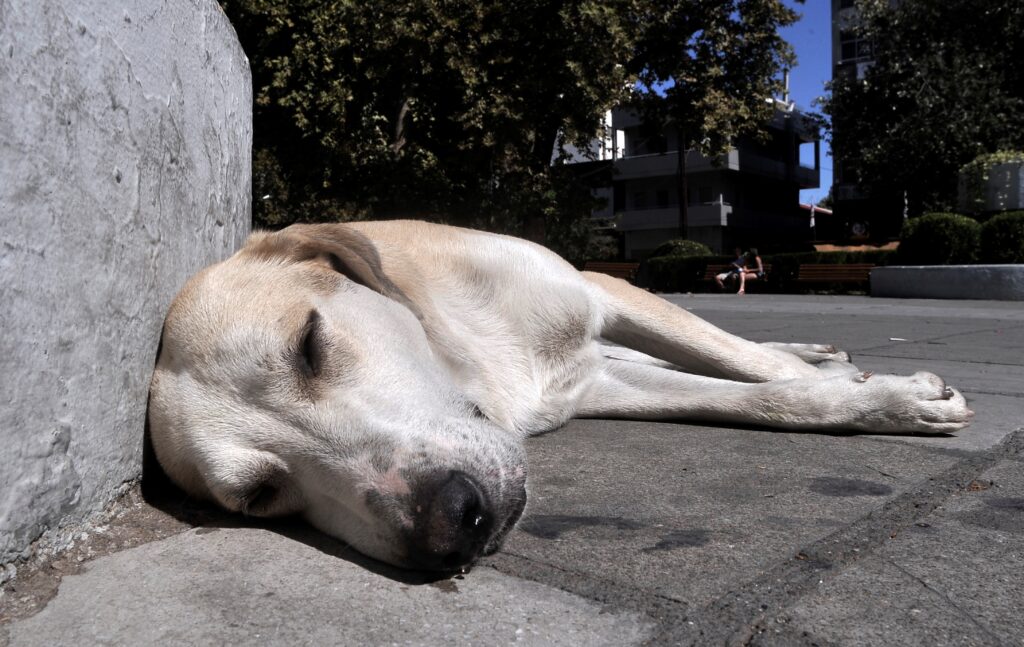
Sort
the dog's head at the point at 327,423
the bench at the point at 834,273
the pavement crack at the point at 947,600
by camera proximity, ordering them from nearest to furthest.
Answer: the pavement crack at the point at 947,600 → the dog's head at the point at 327,423 → the bench at the point at 834,273

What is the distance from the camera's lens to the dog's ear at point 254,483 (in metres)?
2.21

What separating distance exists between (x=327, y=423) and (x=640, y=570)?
872 millimetres

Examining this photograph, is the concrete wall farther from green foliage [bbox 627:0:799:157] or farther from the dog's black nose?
green foliage [bbox 627:0:799:157]

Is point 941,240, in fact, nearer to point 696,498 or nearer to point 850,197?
point 696,498

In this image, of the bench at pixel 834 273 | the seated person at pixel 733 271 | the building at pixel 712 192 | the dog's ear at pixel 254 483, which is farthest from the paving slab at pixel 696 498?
the building at pixel 712 192

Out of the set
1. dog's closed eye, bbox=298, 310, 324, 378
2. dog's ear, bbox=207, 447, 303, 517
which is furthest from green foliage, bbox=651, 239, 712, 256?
dog's ear, bbox=207, 447, 303, 517

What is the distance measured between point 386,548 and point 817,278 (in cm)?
2066

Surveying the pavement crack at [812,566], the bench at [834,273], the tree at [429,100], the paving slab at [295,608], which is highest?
the tree at [429,100]

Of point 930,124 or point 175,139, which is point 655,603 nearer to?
point 175,139

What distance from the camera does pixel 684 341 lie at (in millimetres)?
3510

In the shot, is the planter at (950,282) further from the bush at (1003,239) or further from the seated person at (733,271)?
the seated person at (733,271)

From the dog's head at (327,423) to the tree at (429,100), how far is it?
15.1 metres

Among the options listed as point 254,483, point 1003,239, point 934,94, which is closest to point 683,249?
point 934,94

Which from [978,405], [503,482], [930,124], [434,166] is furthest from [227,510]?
[930,124]
